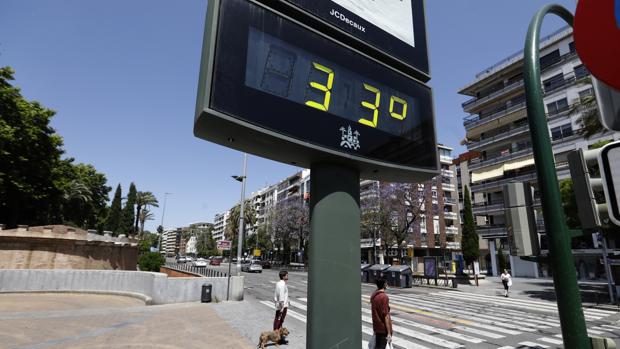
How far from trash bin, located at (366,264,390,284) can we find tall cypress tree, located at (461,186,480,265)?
16756mm

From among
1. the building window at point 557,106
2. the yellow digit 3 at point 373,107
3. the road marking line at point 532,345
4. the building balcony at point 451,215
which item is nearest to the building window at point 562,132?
the building window at point 557,106

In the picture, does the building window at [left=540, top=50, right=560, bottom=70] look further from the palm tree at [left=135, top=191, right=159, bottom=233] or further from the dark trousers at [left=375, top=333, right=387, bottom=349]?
the palm tree at [left=135, top=191, right=159, bottom=233]

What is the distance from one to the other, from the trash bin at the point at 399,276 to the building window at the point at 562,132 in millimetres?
22723

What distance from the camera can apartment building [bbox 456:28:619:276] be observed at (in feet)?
112

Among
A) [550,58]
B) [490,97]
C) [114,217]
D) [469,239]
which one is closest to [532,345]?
[469,239]

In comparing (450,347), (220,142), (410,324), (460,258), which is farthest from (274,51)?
(460,258)

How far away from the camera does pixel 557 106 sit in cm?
3575

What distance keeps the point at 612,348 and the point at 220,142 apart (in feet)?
12.5

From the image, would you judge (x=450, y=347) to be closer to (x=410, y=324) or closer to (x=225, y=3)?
(x=410, y=324)

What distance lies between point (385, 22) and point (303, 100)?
197 centimetres

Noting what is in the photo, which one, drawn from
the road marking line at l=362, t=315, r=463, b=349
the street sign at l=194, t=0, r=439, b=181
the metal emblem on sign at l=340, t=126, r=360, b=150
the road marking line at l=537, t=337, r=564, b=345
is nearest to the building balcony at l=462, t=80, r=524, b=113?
the road marking line at l=537, t=337, r=564, b=345

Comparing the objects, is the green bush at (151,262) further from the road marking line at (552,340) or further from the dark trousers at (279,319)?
the road marking line at (552,340)

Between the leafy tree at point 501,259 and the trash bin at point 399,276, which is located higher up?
the leafy tree at point 501,259

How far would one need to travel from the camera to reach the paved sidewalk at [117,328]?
837 centimetres
